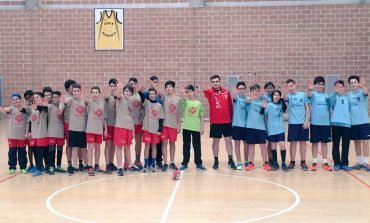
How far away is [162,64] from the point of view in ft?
49.3

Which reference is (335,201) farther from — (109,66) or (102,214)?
(109,66)

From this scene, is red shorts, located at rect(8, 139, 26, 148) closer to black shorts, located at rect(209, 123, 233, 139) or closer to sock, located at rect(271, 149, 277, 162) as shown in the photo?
black shorts, located at rect(209, 123, 233, 139)

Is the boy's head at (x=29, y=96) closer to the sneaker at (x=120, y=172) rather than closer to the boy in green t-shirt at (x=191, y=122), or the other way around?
the sneaker at (x=120, y=172)

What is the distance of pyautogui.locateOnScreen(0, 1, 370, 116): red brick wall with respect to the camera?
14.7 m

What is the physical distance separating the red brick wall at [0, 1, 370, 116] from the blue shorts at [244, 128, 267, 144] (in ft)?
26.3

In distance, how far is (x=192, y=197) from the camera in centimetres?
545

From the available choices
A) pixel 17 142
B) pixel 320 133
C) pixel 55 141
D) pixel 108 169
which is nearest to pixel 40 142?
pixel 55 141

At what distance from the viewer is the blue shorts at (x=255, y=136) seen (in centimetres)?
710

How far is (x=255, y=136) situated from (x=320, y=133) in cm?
106

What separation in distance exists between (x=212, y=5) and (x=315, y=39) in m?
3.64

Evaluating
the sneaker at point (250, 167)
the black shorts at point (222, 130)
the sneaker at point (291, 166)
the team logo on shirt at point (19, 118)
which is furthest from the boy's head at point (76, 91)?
the sneaker at point (291, 166)

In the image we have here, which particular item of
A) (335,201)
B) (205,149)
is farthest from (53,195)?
(205,149)

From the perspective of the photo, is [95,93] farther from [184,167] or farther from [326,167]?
[326,167]

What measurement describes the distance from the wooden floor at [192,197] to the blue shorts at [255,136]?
19.2 inches
